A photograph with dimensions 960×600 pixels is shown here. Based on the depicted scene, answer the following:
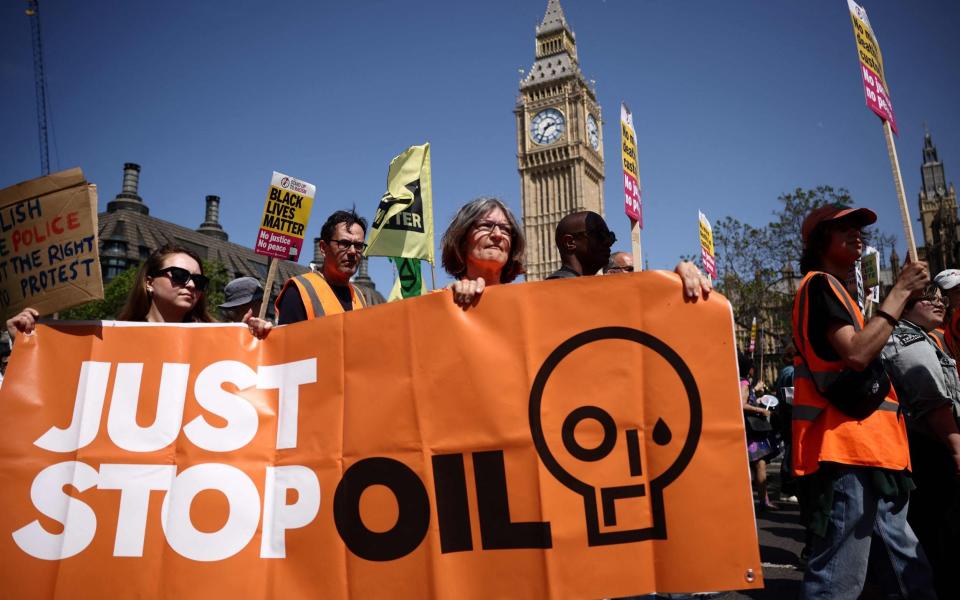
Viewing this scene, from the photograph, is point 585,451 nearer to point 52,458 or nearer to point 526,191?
point 52,458

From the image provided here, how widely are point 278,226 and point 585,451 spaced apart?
4.42 metres

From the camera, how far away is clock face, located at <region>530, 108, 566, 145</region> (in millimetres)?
63375

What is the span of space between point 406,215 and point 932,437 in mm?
4273

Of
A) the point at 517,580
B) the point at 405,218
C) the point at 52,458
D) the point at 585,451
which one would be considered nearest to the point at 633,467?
the point at 585,451

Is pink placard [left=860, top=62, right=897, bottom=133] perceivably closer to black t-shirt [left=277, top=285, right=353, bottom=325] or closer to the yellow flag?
black t-shirt [left=277, top=285, right=353, bottom=325]

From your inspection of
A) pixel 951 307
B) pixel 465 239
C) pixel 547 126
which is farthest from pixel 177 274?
pixel 547 126

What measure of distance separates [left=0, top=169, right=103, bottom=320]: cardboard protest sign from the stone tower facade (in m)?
42.2

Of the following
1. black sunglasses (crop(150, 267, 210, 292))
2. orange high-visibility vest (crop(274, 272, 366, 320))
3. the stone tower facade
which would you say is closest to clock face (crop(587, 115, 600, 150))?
the stone tower facade

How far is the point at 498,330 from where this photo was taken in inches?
92.6

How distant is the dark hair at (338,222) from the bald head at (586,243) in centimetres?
130

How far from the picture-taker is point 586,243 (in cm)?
285

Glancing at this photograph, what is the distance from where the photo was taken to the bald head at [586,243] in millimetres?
2848

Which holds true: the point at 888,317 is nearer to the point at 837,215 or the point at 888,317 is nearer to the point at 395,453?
the point at 837,215

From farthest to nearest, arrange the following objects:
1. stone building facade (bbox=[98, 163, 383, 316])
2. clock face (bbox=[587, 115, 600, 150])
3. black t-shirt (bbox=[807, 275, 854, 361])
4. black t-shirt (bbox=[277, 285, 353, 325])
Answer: clock face (bbox=[587, 115, 600, 150]) < stone building facade (bbox=[98, 163, 383, 316]) < black t-shirt (bbox=[277, 285, 353, 325]) < black t-shirt (bbox=[807, 275, 854, 361])
